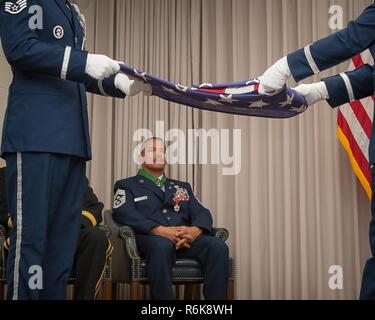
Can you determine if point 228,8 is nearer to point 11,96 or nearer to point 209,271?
point 209,271

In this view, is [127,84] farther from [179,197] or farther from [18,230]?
[179,197]

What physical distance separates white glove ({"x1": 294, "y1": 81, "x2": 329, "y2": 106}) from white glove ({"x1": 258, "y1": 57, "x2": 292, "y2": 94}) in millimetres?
226

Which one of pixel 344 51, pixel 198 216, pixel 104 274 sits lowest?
pixel 104 274

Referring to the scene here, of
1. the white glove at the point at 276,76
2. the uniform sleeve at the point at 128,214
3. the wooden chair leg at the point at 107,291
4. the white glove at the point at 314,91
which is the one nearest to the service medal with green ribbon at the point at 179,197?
the uniform sleeve at the point at 128,214

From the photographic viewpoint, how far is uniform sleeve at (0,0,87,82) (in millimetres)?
1820

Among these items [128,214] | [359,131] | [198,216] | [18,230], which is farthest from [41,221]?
[359,131]

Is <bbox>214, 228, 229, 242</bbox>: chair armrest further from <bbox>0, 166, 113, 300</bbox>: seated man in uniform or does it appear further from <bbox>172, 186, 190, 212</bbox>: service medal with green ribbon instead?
<bbox>0, 166, 113, 300</bbox>: seated man in uniform

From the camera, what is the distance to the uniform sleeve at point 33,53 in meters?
1.82

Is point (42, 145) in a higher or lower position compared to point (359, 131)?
lower

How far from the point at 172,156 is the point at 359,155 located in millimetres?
1410

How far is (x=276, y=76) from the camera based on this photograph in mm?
2088

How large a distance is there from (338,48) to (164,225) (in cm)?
198

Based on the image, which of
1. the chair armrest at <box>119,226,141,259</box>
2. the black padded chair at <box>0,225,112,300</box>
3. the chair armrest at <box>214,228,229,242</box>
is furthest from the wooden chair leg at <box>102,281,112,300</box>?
the chair armrest at <box>214,228,229,242</box>
